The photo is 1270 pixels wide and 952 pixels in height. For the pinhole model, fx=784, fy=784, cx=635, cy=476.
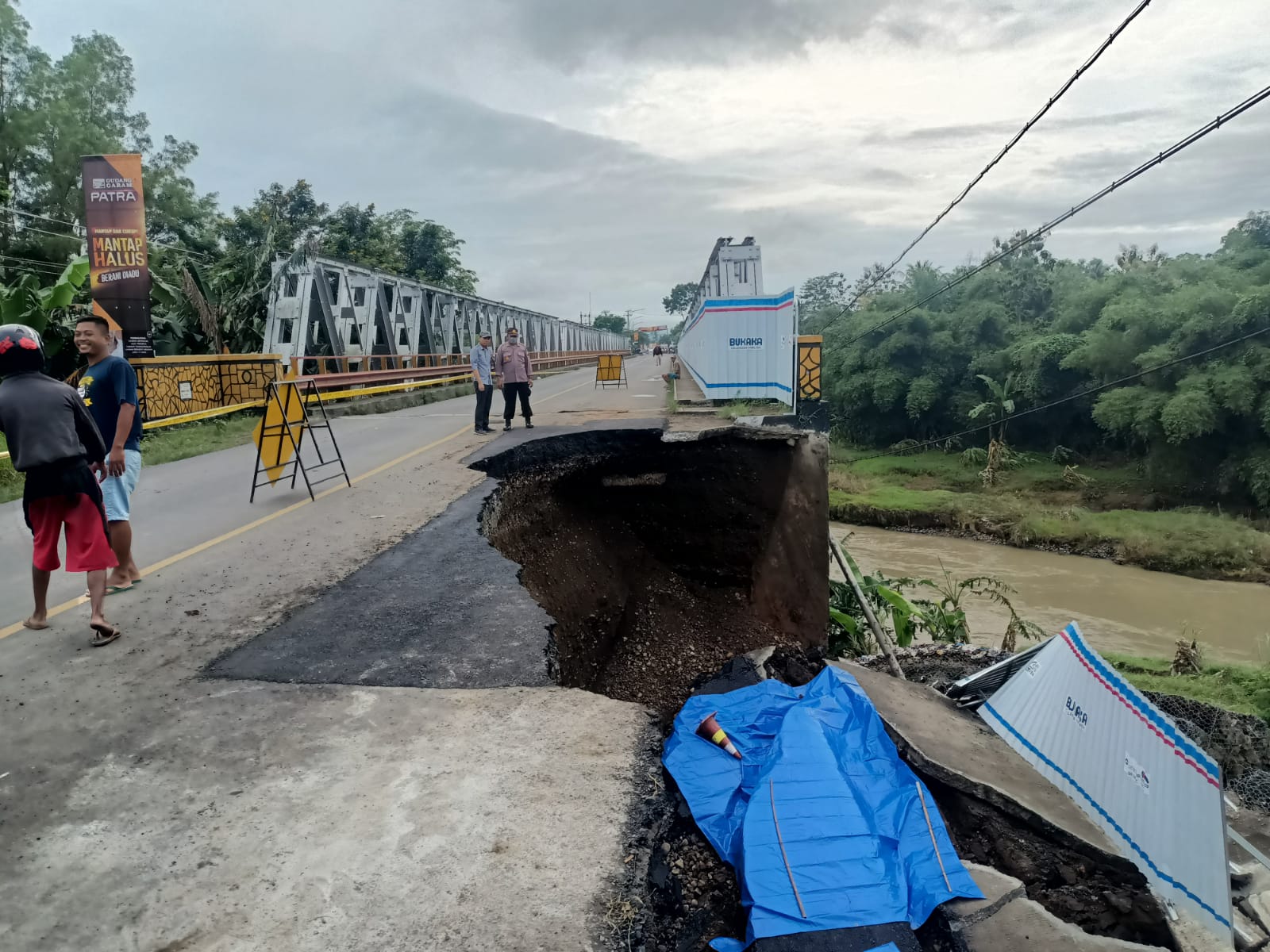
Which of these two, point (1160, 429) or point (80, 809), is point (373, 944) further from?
point (1160, 429)

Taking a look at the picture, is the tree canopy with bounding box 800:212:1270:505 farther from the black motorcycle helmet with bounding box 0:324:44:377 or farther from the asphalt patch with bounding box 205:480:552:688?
the black motorcycle helmet with bounding box 0:324:44:377

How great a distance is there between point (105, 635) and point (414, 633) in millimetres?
1699

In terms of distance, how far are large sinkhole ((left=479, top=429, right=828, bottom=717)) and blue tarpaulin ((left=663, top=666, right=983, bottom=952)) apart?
132 inches

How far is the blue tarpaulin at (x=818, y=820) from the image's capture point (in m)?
2.68

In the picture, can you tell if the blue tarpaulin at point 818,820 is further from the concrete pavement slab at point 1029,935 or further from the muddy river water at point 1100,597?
the muddy river water at point 1100,597

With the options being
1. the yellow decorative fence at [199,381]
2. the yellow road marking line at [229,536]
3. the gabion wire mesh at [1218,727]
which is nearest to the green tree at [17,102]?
the yellow decorative fence at [199,381]

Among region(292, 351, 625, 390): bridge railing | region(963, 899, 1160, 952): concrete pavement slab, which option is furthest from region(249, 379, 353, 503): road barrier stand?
region(963, 899, 1160, 952): concrete pavement slab

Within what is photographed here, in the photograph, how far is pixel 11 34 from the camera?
24.6 m

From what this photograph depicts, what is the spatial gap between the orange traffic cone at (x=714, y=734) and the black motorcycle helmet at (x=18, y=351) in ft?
Result: 13.1

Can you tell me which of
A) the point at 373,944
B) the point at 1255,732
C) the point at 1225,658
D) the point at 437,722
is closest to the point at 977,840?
the point at 437,722

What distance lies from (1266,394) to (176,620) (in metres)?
22.7

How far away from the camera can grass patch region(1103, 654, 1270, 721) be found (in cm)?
822

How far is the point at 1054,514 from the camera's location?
21.6m

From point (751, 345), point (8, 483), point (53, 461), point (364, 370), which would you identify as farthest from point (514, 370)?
point (364, 370)
